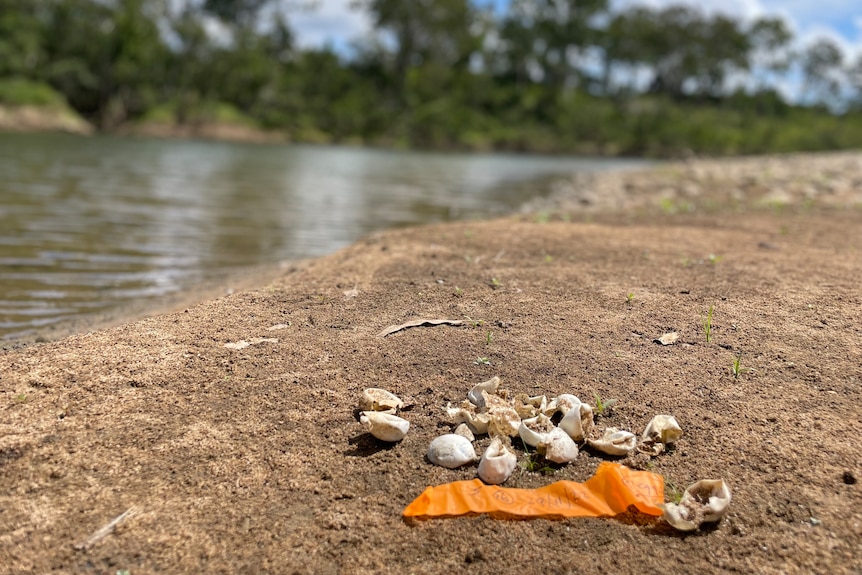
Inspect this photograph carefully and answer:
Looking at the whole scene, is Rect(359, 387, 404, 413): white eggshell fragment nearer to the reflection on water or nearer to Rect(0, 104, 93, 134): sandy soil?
the reflection on water

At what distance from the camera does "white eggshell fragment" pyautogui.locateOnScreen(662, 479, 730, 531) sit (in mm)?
1967

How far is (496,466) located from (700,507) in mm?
626

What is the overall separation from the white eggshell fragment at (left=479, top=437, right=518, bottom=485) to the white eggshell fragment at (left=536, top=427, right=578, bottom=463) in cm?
13

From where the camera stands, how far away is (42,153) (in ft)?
65.4

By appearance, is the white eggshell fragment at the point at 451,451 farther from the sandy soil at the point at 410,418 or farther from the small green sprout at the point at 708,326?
the small green sprout at the point at 708,326

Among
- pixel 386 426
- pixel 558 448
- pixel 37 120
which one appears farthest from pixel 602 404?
pixel 37 120

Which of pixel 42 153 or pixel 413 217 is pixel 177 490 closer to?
pixel 413 217

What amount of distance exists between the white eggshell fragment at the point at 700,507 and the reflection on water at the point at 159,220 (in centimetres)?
389

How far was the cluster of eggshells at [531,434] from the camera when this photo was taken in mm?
2242

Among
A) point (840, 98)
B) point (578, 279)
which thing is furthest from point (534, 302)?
Result: point (840, 98)

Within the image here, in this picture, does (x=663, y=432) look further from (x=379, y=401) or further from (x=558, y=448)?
(x=379, y=401)

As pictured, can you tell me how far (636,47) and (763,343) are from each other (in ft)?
226

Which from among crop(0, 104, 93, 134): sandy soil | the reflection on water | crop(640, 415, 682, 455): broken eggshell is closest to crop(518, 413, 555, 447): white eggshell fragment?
crop(640, 415, 682, 455): broken eggshell

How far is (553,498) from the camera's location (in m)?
2.10
